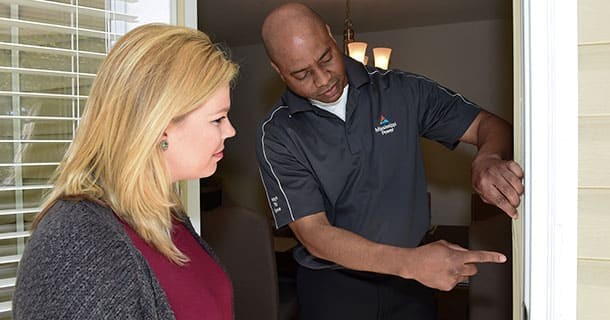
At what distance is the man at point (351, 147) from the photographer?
73.2 inches

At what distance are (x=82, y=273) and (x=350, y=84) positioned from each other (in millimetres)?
1331

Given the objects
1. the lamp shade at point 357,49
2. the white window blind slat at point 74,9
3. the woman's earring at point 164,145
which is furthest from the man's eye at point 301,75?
the lamp shade at point 357,49

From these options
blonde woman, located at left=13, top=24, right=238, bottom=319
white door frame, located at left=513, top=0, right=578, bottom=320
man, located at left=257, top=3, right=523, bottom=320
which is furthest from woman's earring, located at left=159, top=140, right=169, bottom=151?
man, located at left=257, top=3, right=523, bottom=320

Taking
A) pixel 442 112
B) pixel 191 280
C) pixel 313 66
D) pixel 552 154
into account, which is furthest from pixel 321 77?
pixel 552 154

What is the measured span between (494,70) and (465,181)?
1.19m

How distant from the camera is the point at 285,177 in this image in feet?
6.30

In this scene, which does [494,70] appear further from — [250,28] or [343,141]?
[343,141]

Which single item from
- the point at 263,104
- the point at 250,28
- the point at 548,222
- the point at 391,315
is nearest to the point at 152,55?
the point at 548,222

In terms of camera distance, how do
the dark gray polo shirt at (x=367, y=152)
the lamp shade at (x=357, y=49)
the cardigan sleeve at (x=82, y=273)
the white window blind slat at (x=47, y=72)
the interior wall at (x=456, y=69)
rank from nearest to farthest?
the cardigan sleeve at (x=82, y=273)
the white window blind slat at (x=47, y=72)
the dark gray polo shirt at (x=367, y=152)
the lamp shade at (x=357, y=49)
the interior wall at (x=456, y=69)

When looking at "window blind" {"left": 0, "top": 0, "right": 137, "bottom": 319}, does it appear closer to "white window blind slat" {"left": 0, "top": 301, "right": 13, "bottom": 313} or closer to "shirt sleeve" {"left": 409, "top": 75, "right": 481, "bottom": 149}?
"white window blind slat" {"left": 0, "top": 301, "right": 13, "bottom": 313}

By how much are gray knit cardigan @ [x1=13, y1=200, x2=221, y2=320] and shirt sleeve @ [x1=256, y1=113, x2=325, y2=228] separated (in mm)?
916
